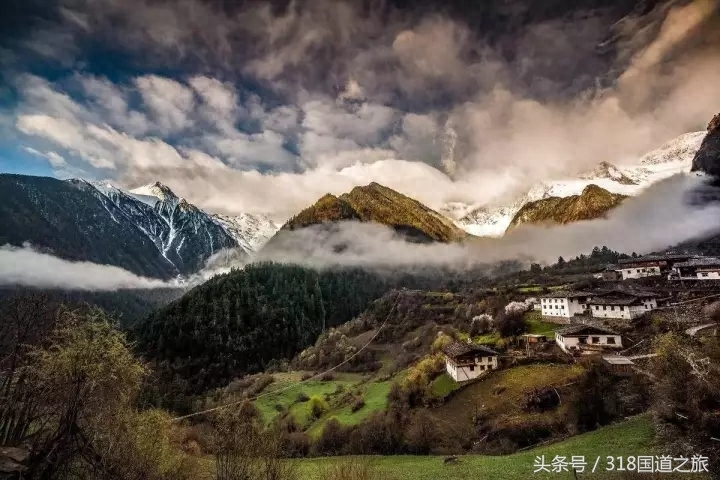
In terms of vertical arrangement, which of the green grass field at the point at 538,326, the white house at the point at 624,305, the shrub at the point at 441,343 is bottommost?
the shrub at the point at 441,343

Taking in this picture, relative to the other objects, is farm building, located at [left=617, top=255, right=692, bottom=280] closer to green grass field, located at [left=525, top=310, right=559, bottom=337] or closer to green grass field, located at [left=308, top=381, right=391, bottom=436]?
green grass field, located at [left=525, top=310, right=559, bottom=337]

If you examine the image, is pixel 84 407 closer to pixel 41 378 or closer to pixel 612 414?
pixel 41 378

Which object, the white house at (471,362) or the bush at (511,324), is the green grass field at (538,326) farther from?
the white house at (471,362)

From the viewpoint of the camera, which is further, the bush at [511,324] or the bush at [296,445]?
the bush at [511,324]

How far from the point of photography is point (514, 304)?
112312 millimetres

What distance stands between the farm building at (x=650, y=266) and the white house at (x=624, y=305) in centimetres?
3699

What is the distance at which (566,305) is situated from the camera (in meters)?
92.6

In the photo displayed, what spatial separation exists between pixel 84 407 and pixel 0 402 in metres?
8.31

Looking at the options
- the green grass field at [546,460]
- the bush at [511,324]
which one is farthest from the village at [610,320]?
the green grass field at [546,460]

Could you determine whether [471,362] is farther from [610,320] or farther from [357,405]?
[610,320]

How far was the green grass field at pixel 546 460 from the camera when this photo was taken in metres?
35.5

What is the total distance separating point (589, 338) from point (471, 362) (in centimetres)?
2091

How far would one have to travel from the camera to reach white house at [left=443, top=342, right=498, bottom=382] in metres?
76.8

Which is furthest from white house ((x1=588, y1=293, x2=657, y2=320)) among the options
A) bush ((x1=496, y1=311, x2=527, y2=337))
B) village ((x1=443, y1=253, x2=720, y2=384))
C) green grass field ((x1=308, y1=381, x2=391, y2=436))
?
green grass field ((x1=308, y1=381, x2=391, y2=436))
